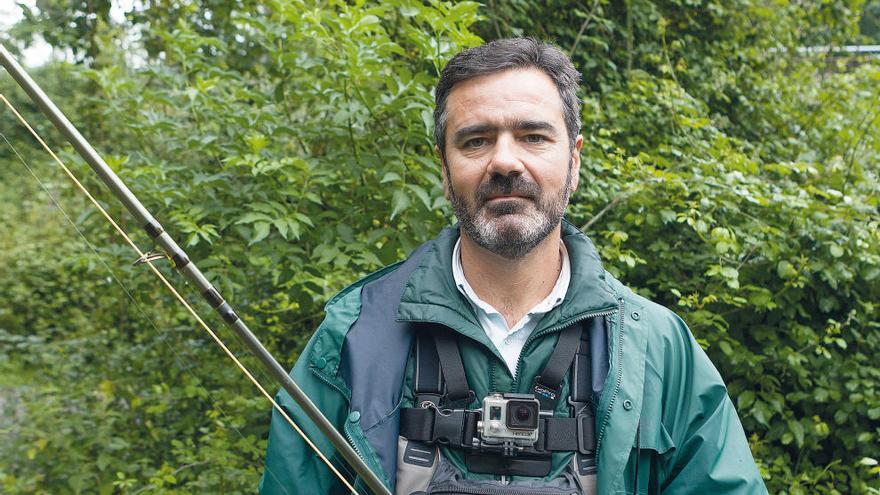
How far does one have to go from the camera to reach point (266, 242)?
135 inches

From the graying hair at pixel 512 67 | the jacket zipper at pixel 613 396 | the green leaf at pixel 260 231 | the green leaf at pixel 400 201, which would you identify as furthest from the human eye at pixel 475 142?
the green leaf at pixel 260 231

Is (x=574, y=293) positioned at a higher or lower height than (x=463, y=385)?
higher

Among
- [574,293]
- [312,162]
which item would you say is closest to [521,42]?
[574,293]

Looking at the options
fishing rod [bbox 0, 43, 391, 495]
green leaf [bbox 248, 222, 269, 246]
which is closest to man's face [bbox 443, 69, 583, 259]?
fishing rod [bbox 0, 43, 391, 495]

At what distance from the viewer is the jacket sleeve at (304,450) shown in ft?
6.25

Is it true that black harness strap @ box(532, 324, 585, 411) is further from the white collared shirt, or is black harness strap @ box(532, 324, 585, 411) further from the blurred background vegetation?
the blurred background vegetation

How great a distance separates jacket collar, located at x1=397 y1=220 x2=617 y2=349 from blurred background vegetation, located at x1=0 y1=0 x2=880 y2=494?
1127 millimetres

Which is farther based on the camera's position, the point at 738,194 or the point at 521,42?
the point at 738,194

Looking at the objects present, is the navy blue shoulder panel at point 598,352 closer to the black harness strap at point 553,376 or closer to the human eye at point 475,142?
the black harness strap at point 553,376

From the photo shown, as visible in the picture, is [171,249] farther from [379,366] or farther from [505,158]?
[505,158]

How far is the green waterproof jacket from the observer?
182 cm

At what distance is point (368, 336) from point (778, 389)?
2.94 meters

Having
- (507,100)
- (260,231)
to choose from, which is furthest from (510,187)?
(260,231)

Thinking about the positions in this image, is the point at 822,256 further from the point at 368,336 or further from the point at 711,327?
the point at 368,336
